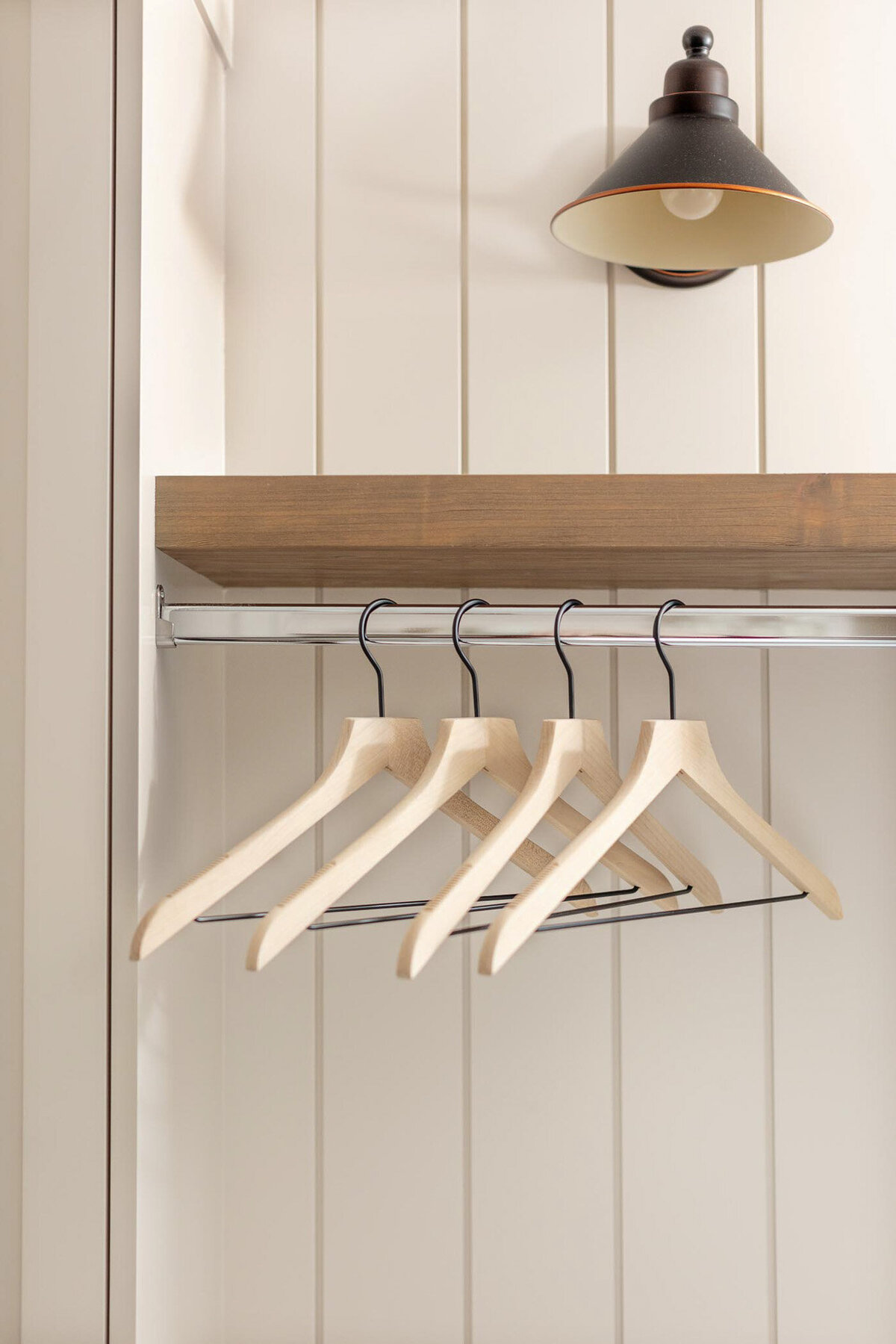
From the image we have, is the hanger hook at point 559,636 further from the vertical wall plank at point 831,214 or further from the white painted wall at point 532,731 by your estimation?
the vertical wall plank at point 831,214

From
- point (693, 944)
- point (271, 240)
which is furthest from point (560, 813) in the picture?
point (271, 240)

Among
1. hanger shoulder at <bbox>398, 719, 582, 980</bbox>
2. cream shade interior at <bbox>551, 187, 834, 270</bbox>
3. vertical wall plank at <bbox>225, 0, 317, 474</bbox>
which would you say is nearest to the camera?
hanger shoulder at <bbox>398, 719, 582, 980</bbox>

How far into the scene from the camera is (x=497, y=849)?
0.69 metres

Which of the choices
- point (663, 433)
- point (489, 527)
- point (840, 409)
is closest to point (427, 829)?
point (489, 527)

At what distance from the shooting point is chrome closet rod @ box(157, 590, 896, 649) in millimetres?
849

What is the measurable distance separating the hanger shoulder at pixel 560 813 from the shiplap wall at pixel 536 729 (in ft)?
0.61

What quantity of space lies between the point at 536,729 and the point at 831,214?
64 cm

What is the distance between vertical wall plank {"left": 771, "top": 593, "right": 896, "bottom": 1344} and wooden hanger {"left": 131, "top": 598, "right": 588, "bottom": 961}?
0.34 m

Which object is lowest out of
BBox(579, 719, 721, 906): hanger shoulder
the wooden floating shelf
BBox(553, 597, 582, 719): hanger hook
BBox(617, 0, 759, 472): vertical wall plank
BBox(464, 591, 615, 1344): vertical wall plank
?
BBox(464, 591, 615, 1344): vertical wall plank

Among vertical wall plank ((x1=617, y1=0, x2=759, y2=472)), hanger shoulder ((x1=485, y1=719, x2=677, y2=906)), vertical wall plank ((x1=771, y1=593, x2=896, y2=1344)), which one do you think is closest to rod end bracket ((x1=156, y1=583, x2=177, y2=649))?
hanger shoulder ((x1=485, y1=719, x2=677, y2=906))

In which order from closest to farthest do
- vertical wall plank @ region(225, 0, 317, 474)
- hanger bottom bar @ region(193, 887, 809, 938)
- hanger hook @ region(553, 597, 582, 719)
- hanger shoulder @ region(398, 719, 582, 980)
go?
hanger shoulder @ region(398, 719, 582, 980) < hanger bottom bar @ region(193, 887, 809, 938) < hanger hook @ region(553, 597, 582, 719) < vertical wall plank @ region(225, 0, 317, 474)

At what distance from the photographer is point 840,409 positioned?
1056mm

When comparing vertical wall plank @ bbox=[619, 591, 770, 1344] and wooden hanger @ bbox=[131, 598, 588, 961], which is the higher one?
wooden hanger @ bbox=[131, 598, 588, 961]

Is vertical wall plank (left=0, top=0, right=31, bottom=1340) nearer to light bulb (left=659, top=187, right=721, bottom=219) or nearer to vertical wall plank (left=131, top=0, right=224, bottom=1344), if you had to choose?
vertical wall plank (left=131, top=0, right=224, bottom=1344)
